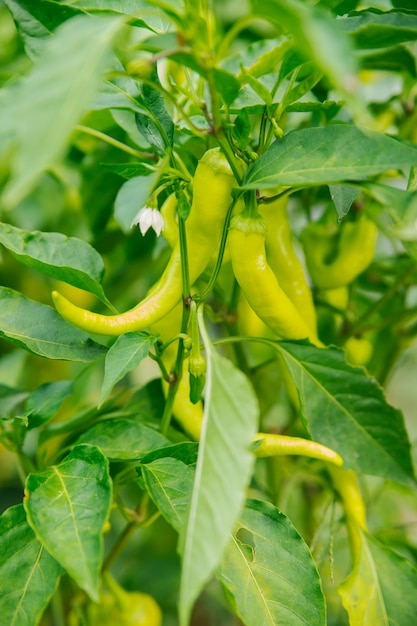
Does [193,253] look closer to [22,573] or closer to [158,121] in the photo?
[158,121]

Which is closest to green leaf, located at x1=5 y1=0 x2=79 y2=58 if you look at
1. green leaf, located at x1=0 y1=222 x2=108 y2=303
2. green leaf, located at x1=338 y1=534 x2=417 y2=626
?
green leaf, located at x1=0 y1=222 x2=108 y2=303

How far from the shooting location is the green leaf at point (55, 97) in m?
0.30

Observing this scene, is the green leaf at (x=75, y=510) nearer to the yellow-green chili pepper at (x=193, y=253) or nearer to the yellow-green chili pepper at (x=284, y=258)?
the yellow-green chili pepper at (x=193, y=253)

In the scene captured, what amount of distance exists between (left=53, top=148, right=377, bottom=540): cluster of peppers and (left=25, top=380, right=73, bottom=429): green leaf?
11cm

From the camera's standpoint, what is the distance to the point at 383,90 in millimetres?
942

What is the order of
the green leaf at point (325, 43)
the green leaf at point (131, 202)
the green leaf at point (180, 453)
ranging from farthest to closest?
1. the green leaf at point (180, 453)
2. the green leaf at point (131, 202)
3. the green leaf at point (325, 43)

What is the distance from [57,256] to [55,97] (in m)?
0.29

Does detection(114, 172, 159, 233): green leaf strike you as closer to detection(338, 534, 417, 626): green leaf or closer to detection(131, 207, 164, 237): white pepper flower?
detection(131, 207, 164, 237): white pepper flower

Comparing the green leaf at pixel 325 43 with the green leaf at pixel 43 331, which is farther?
the green leaf at pixel 43 331

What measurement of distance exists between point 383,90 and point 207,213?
53cm

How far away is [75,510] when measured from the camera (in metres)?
0.49

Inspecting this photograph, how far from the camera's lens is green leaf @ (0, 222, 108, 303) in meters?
0.56

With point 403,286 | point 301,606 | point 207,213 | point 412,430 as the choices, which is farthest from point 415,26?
point 412,430

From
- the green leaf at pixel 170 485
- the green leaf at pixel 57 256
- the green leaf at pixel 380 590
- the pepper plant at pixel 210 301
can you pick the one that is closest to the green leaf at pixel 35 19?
the pepper plant at pixel 210 301
